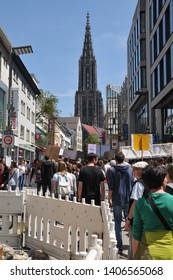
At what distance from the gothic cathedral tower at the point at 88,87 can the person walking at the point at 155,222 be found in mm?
158349

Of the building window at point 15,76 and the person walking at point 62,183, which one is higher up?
the building window at point 15,76

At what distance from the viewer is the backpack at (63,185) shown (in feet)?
32.1

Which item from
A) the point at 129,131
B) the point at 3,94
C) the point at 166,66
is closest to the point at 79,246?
the point at 166,66

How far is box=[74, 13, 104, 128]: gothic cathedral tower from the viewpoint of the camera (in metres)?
160

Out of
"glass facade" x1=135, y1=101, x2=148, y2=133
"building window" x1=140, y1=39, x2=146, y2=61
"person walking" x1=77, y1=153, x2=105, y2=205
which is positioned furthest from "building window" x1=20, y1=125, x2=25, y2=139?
"person walking" x1=77, y1=153, x2=105, y2=205

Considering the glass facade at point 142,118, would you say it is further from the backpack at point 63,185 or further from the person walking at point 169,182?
the person walking at point 169,182

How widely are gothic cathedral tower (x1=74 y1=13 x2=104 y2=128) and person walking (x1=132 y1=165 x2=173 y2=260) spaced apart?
15835 cm

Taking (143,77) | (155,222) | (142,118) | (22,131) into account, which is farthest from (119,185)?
(142,118)

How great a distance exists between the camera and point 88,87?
162750 mm

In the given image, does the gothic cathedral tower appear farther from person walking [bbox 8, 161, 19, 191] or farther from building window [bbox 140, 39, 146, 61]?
person walking [bbox 8, 161, 19, 191]

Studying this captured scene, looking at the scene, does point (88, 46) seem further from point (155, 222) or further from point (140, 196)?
point (155, 222)

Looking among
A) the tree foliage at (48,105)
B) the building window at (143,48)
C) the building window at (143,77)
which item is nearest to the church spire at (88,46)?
the tree foliage at (48,105)

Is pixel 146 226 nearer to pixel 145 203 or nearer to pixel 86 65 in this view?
pixel 145 203

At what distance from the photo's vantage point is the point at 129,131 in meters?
58.9
